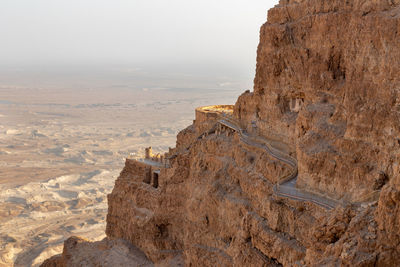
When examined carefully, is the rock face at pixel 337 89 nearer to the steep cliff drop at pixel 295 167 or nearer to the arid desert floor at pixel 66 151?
the steep cliff drop at pixel 295 167

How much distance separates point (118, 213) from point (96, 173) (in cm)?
4307

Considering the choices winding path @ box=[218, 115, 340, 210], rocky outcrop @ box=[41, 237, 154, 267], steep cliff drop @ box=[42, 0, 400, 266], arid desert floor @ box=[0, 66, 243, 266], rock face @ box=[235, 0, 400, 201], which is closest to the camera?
steep cliff drop @ box=[42, 0, 400, 266]

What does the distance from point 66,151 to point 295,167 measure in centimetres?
8001

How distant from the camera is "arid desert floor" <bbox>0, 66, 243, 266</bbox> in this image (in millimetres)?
56781

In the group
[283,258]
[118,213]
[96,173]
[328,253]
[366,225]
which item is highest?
[366,225]

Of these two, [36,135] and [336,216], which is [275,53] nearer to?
[336,216]

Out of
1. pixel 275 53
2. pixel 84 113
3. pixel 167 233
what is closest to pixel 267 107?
pixel 275 53

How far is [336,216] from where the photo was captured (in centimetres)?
1527

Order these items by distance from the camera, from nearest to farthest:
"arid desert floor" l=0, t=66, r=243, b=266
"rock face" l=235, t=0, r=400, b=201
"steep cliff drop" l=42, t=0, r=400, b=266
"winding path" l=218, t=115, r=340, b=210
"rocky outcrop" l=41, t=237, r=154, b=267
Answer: "steep cliff drop" l=42, t=0, r=400, b=266
"rock face" l=235, t=0, r=400, b=201
"winding path" l=218, t=115, r=340, b=210
"rocky outcrop" l=41, t=237, r=154, b=267
"arid desert floor" l=0, t=66, r=243, b=266

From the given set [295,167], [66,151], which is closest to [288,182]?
[295,167]

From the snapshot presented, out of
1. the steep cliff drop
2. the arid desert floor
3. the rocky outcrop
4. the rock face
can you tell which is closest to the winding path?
the steep cliff drop

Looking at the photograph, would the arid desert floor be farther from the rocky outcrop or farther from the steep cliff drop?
the steep cliff drop

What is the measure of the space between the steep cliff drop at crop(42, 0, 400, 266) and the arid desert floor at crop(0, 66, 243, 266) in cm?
2024

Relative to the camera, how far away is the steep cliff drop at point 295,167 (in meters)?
16.2
